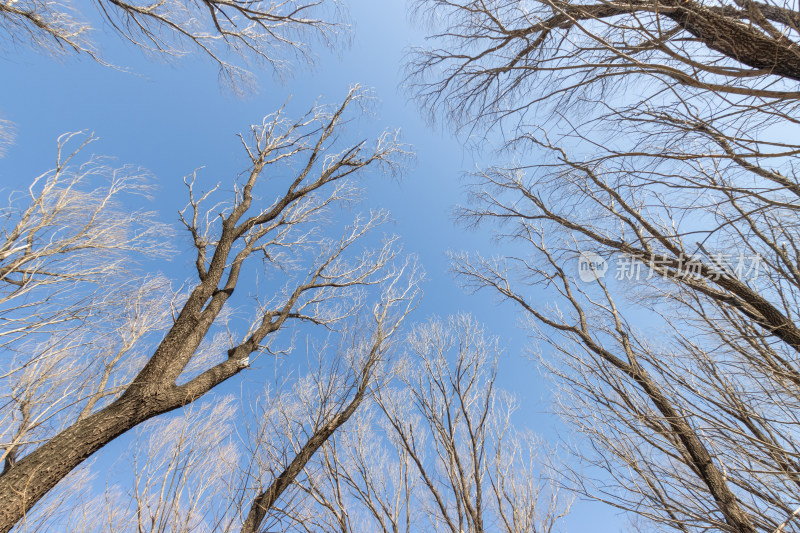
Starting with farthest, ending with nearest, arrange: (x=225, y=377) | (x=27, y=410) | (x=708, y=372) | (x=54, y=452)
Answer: (x=27, y=410) < (x=225, y=377) < (x=708, y=372) < (x=54, y=452)

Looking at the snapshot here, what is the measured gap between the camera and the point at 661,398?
10.9 ft

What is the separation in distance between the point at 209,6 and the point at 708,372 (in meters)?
5.89

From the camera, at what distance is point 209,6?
3240 millimetres

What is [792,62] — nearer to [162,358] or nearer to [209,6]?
[209,6]

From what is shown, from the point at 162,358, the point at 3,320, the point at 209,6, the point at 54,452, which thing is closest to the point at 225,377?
the point at 162,358

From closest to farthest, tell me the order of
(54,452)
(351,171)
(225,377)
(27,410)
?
(54,452) < (225,377) < (27,410) < (351,171)

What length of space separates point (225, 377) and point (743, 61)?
468cm

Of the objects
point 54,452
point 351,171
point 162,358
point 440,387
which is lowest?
point 54,452

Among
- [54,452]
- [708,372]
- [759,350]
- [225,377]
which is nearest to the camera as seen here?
[54,452]

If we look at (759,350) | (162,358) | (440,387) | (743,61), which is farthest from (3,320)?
(759,350)

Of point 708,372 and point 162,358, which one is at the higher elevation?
point 708,372

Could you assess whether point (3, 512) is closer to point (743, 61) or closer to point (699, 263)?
point (743, 61)

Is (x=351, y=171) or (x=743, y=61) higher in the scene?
(x=351, y=171)

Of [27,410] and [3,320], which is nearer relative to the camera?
[3,320]
